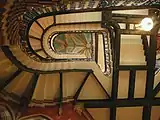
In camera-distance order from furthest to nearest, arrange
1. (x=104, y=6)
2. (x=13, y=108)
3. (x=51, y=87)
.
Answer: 1. (x=51, y=87)
2. (x=13, y=108)
3. (x=104, y=6)

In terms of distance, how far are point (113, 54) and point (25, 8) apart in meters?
2.52

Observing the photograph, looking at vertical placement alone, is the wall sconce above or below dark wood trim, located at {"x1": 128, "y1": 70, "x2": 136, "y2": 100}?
above

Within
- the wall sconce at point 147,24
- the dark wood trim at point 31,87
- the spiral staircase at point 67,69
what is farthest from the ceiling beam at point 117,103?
the wall sconce at point 147,24

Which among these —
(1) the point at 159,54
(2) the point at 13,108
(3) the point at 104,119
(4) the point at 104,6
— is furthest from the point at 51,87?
(1) the point at 159,54

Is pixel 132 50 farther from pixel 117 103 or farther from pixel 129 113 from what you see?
pixel 129 113

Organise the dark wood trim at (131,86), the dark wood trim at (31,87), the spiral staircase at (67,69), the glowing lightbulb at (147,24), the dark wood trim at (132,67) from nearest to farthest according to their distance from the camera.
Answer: the spiral staircase at (67,69), the dark wood trim at (31,87), the glowing lightbulb at (147,24), the dark wood trim at (132,67), the dark wood trim at (131,86)

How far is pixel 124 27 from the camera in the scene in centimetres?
498

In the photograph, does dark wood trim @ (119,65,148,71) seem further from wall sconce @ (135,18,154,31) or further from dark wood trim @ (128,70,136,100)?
wall sconce @ (135,18,154,31)

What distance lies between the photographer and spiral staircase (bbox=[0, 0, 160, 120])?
3193 mm

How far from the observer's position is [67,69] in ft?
13.3

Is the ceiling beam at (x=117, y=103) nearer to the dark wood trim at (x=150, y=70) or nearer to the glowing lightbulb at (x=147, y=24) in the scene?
the dark wood trim at (x=150, y=70)

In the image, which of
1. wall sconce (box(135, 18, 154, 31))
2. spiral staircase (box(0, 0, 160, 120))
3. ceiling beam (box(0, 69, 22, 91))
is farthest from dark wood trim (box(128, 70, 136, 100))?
ceiling beam (box(0, 69, 22, 91))

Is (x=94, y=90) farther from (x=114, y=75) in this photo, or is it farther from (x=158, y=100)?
(x=158, y=100)

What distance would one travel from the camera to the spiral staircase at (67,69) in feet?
10.5
